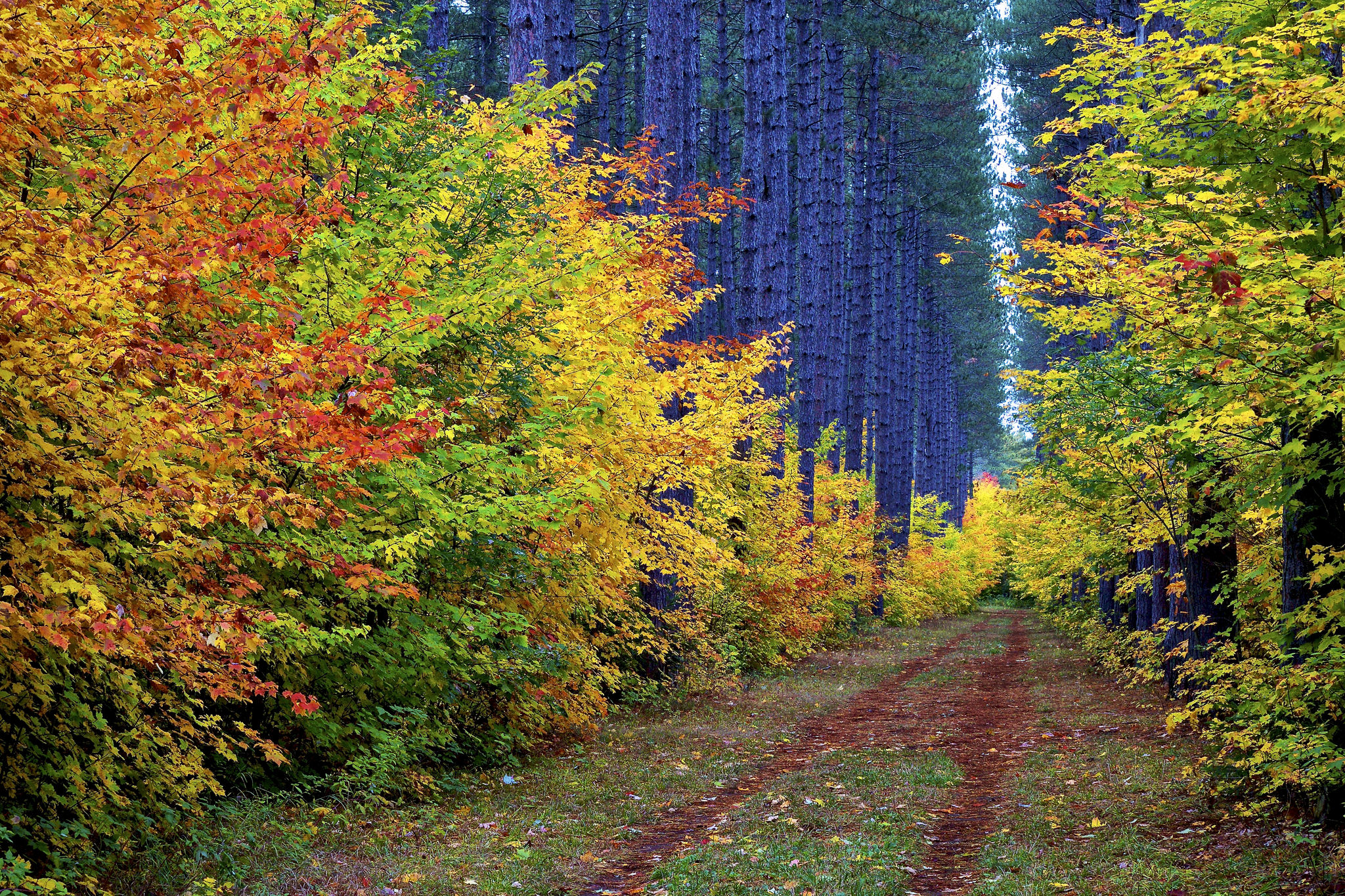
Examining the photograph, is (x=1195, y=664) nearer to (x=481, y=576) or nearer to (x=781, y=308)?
(x=481, y=576)

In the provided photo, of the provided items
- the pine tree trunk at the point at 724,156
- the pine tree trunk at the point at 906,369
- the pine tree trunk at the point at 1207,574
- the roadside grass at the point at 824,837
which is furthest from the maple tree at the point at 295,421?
the pine tree trunk at the point at 906,369

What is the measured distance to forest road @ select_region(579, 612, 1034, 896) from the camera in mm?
6977

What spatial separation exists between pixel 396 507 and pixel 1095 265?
6.86 metres

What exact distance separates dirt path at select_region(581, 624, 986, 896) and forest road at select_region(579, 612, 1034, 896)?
0.01m

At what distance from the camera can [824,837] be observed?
762 cm

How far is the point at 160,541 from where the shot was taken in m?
5.07

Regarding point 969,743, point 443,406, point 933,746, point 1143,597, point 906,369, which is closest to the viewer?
point 443,406

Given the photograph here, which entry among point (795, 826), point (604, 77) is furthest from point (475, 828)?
point (604, 77)

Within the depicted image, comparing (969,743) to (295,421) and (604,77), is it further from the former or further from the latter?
(604,77)

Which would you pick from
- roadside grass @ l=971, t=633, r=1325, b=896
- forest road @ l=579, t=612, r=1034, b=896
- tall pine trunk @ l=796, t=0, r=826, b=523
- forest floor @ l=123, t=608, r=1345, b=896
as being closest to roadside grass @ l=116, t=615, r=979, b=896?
forest floor @ l=123, t=608, r=1345, b=896

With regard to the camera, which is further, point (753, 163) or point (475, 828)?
point (753, 163)

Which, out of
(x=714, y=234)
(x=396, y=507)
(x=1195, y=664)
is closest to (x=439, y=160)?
(x=396, y=507)

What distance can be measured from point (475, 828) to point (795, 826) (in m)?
2.42

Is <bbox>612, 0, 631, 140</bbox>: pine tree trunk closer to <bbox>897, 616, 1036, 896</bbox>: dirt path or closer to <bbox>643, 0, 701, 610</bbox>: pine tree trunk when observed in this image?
<bbox>643, 0, 701, 610</bbox>: pine tree trunk
